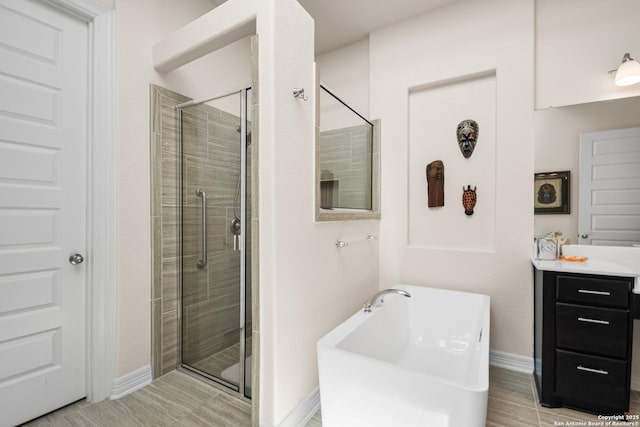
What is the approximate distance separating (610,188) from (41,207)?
11.3 feet

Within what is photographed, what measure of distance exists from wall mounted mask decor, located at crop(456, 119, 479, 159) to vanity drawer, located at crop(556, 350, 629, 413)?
58.9 inches

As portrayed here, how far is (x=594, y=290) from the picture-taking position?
1729mm

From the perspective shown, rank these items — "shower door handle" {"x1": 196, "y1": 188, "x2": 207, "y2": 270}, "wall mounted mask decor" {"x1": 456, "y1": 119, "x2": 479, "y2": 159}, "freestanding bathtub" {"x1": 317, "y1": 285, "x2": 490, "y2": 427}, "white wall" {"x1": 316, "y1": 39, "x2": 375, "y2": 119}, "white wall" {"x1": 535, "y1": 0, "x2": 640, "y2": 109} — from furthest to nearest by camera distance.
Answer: "white wall" {"x1": 316, "y1": 39, "x2": 375, "y2": 119}, "wall mounted mask decor" {"x1": 456, "y1": 119, "x2": 479, "y2": 159}, "shower door handle" {"x1": 196, "y1": 188, "x2": 207, "y2": 270}, "white wall" {"x1": 535, "y1": 0, "x2": 640, "y2": 109}, "freestanding bathtub" {"x1": 317, "y1": 285, "x2": 490, "y2": 427}

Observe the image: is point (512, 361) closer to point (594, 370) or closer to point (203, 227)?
point (594, 370)

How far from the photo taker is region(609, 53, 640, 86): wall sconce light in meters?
1.90

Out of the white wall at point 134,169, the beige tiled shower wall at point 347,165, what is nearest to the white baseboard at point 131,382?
the white wall at point 134,169

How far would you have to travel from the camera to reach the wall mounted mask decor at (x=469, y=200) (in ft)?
8.00

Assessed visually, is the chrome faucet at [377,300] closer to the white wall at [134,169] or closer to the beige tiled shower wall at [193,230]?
the beige tiled shower wall at [193,230]

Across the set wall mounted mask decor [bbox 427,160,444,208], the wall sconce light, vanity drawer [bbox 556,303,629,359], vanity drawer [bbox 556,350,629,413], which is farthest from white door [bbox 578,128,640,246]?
wall mounted mask decor [bbox 427,160,444,208]

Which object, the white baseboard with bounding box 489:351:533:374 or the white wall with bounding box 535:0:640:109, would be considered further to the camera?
the white baseboard with bounding box 489:351:533:374

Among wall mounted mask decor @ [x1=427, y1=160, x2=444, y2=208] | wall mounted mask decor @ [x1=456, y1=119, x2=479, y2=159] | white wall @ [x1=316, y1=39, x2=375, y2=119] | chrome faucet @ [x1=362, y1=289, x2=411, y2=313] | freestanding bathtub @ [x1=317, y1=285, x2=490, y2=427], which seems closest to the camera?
freestanding bathtub @ [x1=317, y1=285, x2=490, y2=427]

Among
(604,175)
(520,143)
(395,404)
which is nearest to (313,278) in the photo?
(395,404)

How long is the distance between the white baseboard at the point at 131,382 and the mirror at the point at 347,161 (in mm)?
1576

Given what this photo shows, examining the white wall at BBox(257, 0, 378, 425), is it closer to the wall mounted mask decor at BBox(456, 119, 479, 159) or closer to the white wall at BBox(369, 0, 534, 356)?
the white wall at BBox(369, 0, 534, 356)
